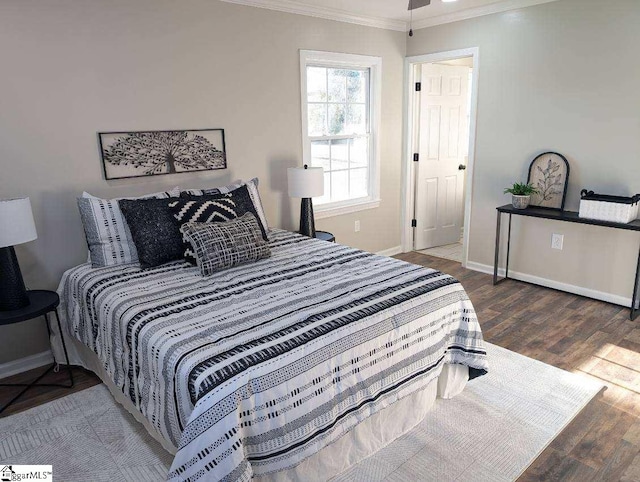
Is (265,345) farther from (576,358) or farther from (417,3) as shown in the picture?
(417,3)

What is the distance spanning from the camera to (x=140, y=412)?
6.93 ft

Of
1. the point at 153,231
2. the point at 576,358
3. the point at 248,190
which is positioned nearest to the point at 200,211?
the point at 153,231

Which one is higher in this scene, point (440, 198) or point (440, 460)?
point (440, 198)

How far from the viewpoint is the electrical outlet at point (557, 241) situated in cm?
388

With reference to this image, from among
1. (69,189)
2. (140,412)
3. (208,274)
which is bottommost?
(140,412)

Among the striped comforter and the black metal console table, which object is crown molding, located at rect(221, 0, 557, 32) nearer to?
the black metal console table

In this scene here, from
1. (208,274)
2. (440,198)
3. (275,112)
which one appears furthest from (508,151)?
(208,274)

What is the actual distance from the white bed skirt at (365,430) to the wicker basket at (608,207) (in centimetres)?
177

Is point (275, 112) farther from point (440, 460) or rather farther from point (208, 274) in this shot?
point (440, 460)

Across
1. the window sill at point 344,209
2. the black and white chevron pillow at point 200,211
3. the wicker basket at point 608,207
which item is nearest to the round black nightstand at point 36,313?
the black and white chevron pillow at point 200,211

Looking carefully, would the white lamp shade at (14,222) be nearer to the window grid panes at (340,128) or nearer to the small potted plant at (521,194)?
the window grid panes at (340,128)

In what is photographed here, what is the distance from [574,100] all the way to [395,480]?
10.4ft

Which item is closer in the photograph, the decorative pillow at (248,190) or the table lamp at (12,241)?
the table lamp at (12,241)

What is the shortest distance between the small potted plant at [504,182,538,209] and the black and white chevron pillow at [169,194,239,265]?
7.65ft
